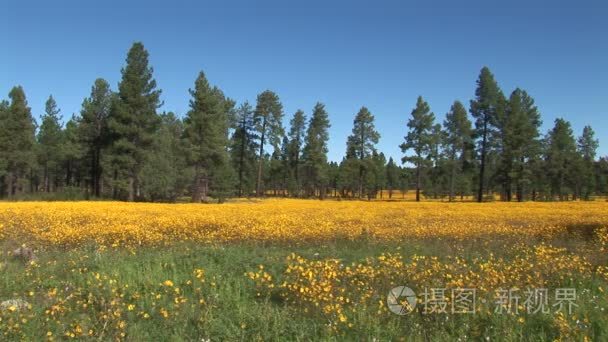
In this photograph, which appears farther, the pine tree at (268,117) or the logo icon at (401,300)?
the pine tree at (268,117)

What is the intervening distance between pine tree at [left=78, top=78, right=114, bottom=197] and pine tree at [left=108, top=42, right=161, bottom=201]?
1082 centimetres

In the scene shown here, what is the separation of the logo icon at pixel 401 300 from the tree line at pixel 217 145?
40245 mm

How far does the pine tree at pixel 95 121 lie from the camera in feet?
181

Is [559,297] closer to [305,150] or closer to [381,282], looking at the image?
[381,282]

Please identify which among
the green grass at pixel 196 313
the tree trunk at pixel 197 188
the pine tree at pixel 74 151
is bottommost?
the green grass at pixel 196 313

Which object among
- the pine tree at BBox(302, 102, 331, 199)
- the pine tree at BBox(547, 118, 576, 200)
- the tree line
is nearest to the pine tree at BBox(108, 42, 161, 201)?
the tree line

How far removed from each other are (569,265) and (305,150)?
6891 centimetres

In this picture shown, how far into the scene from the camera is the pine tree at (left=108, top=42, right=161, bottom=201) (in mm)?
43969

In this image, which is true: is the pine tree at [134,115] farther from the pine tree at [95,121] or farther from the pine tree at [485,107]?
the pine tree at [485,107]

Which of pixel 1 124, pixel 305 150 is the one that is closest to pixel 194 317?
pixel 1 124

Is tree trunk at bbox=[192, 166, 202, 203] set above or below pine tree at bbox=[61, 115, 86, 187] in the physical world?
below

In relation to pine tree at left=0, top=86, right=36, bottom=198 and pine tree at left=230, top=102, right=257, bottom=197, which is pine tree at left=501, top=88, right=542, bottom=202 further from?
pine tree at left=0, top=86, right=36, bottom=198

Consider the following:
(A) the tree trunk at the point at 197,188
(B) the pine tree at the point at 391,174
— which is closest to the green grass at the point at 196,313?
(A) the tree trunk at the point at 197,188

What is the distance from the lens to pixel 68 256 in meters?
9.89
